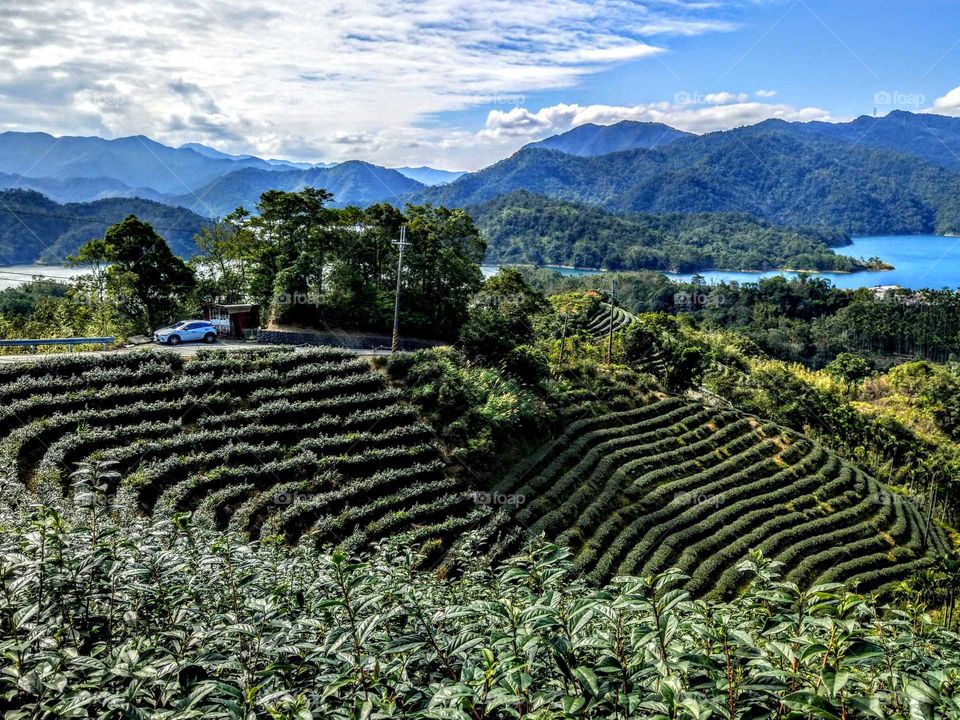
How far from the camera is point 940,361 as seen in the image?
2972 inches

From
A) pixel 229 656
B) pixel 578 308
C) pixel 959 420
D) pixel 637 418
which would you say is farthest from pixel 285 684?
pixel 578 308

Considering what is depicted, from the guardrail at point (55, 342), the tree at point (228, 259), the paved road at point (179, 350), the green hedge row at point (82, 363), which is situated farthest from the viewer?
the tree at point (228, 259)

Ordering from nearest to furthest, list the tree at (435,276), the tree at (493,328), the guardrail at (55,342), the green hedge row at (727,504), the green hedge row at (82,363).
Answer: the green hedge row at (82,363) < the green hedge row at (727,504) < the guardrail at (55,342) < the tree at (493,328) < the tree at (435,276)

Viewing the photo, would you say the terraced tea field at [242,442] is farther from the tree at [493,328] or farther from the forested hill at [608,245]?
the forested hill at [608,245]

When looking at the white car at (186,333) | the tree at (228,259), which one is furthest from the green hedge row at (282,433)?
the tree at (228,259)

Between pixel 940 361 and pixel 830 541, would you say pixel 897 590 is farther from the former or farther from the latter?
pixel 940 361

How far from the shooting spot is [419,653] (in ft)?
9.12

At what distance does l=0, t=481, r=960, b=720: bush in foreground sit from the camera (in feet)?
7.43

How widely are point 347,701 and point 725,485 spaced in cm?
2221

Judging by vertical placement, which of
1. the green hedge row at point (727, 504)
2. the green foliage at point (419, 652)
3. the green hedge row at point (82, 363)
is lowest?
the green hedge row at point (727, 504)

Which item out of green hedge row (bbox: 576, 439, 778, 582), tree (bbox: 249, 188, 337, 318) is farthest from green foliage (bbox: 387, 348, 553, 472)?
tree (bbox: 249, 188, 337, 318)

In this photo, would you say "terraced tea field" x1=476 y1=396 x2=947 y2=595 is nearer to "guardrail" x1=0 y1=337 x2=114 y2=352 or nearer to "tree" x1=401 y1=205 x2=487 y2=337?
"tree" x1=401 y1=205 x2=487 y2=337

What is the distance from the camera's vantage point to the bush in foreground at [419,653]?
2266 mm

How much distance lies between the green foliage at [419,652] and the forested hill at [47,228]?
91260mm
